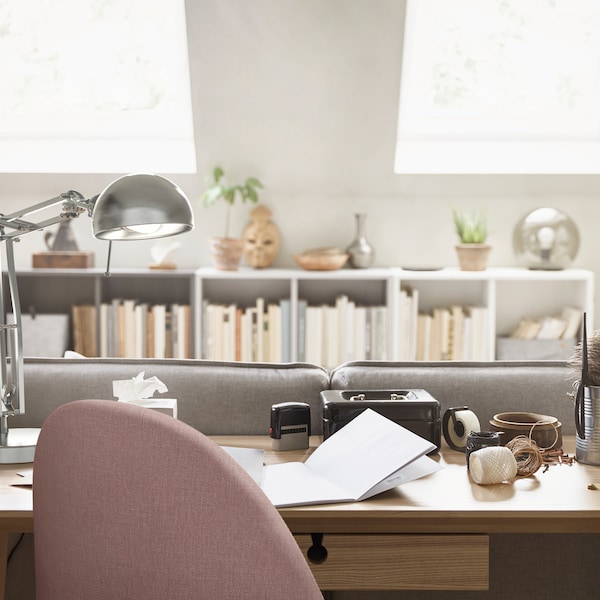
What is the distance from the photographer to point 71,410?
1.17 metres

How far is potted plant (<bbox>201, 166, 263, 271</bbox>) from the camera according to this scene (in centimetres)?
403

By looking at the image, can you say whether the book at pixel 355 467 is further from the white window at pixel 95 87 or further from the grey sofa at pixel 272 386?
the white window at pixel 95 87

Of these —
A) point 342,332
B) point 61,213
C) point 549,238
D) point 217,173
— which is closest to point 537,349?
point 549,238

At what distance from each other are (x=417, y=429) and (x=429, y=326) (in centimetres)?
238

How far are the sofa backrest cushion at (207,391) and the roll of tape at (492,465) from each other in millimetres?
506

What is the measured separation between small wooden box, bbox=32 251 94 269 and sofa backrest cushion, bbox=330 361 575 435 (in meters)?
2.41

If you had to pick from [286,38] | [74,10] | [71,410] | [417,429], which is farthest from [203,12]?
[71,410]

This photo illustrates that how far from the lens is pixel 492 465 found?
5.22 ft

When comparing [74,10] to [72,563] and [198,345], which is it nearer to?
[198,345]

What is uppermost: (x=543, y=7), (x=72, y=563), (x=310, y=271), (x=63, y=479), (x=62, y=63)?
(x=543, y=7)

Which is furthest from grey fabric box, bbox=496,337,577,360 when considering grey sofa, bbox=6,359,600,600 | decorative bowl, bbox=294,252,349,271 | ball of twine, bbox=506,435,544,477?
ball of twine, bbox=506,435,544,477

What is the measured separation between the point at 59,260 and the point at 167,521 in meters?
3.21

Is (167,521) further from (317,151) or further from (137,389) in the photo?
(317,151)

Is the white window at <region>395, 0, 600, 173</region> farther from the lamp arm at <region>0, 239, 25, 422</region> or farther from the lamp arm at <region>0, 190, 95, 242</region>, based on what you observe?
the lamp arm at <region>0, 239, 25, 422</region>
